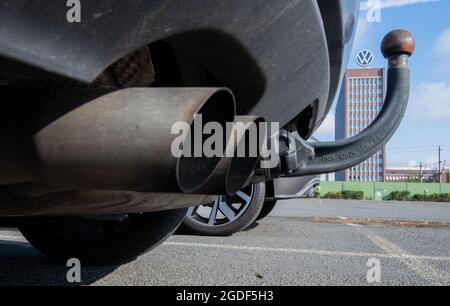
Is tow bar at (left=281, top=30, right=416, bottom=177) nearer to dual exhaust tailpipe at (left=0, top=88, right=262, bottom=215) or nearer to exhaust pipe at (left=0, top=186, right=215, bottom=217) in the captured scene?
exhaust pipe at (left=0, top=186, right=215, bottom=217)

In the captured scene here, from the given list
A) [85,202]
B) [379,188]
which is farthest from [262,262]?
[379,188]

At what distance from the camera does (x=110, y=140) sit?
904mm

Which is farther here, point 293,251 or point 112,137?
point 293,251

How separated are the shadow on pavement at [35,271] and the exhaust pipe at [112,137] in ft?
4.99

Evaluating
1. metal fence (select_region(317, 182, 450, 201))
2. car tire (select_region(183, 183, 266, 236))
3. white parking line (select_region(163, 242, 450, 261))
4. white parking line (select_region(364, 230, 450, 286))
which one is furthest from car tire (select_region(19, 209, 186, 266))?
metal fence (select_region(317, 182, 450, 201))

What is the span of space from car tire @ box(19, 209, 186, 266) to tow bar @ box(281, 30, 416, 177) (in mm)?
751

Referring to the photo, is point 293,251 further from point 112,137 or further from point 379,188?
point 379,188

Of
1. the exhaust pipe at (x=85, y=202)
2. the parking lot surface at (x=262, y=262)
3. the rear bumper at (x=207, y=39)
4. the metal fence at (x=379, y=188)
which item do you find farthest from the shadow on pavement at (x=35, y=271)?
the metal fence at (x=379, y=188)

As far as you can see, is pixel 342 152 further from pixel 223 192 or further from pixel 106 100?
pixel 106 100

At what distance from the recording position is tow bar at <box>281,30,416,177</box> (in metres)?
1.90

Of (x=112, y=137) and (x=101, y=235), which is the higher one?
(x=112, y=137)

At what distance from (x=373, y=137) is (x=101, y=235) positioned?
1.51 metres

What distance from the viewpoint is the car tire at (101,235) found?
7.93 feet
